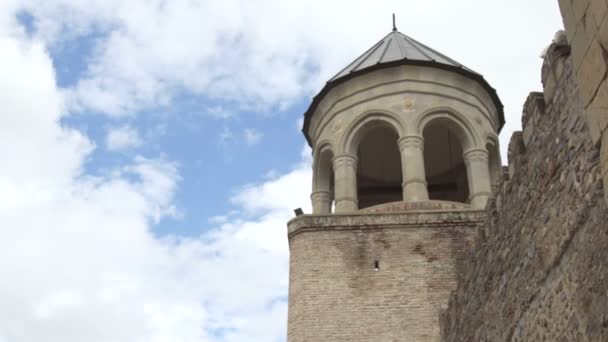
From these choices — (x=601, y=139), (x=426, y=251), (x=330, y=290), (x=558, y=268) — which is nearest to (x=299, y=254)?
(x=330, y=290)

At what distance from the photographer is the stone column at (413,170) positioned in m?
13.9

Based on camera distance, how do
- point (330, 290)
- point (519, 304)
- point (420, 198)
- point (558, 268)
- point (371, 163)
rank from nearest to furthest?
point (558, 268) < point (519, 304) < point (330, 290) < point (420, 198) < point (371, 163)

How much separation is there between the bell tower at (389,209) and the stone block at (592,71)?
30.3 ft

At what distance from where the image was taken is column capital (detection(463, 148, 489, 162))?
1484 centimetres

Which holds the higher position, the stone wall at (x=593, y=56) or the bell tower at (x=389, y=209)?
the bell tower at (x=389, y=209)

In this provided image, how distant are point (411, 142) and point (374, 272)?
283 centimetres

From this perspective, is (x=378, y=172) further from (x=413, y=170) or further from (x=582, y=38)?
(x=582, y=38)

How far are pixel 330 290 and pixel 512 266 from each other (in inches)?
257

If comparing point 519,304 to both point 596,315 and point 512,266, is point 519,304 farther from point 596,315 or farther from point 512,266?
point 596,315

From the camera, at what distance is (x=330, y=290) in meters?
12.9

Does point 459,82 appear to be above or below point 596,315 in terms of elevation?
above

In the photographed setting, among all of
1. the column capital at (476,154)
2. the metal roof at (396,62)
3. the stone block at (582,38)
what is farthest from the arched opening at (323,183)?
the stone block at (582,38)

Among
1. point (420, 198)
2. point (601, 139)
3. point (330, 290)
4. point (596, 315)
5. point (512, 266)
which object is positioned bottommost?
point (596, 315)

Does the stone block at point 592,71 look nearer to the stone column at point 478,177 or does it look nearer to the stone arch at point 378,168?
the stone column at point 478,177
